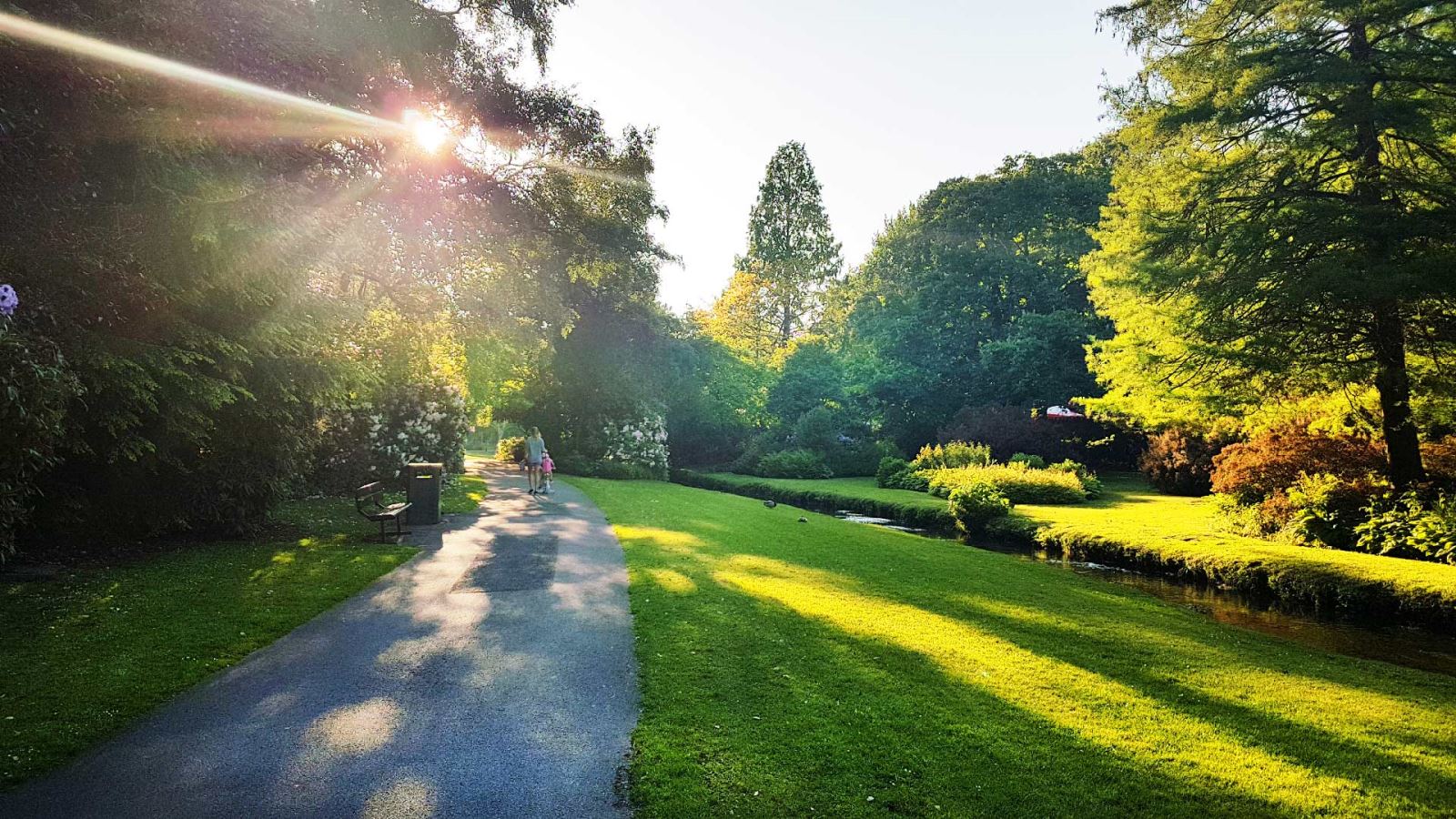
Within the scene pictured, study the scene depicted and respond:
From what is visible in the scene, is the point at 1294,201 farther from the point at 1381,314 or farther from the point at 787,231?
Result: the point at 787,231

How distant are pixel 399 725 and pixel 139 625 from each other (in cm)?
413

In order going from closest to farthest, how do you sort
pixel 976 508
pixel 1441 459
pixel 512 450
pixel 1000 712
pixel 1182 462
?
pixel 1000 712 < pixel 1441 459 < pixel 976 508 < pixel 1182 462 < pixel 512 450

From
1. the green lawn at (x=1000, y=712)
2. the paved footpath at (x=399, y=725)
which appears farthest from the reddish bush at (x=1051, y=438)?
the paved footpath at (x=399, y=725)

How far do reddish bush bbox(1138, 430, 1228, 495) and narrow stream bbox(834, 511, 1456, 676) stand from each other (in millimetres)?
12094

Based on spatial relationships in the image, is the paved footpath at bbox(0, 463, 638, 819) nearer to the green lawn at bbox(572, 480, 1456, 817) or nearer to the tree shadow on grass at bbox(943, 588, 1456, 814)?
the green lawn at bbox(572, 480, 1456, 817)

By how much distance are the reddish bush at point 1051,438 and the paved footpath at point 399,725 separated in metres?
25.9

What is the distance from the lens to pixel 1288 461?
1479 cm

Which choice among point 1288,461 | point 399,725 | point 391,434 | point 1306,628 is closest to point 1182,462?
point 1288,461

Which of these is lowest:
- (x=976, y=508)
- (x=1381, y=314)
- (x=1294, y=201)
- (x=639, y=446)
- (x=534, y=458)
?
(x=976, y=508)

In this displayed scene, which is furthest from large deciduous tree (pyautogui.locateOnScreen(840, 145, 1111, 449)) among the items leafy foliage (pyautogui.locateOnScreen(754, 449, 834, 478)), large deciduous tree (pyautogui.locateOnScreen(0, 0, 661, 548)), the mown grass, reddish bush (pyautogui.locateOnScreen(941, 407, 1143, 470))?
large deciduous tree (pyautogui.locateOnScreen(0, 0, 661, 548))

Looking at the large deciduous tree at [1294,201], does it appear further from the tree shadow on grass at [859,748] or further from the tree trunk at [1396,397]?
the tree shadow on grass at [859,748]

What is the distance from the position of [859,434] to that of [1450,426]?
26707 mm

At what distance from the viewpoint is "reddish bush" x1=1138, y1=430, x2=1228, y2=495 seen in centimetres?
2295

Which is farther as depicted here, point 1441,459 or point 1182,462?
point 1182,462
